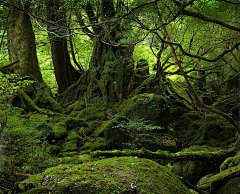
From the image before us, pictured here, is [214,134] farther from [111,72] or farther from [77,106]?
[77,106]

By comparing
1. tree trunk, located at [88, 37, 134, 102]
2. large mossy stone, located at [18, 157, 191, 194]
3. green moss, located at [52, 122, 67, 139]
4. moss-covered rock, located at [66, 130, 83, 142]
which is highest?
tree trunk, located at [88, 37, 134, 102]

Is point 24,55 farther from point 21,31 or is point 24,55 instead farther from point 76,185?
point 76,185

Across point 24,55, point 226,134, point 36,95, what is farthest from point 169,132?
point 24,55

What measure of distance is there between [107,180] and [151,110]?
16.5 feet

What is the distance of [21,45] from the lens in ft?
29.8

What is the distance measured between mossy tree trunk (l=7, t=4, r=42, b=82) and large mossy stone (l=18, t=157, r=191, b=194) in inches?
304

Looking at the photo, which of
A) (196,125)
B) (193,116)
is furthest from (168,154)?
(193,116)

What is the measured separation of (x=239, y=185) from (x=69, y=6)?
7.11m

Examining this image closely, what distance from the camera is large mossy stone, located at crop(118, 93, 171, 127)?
6.88 metres

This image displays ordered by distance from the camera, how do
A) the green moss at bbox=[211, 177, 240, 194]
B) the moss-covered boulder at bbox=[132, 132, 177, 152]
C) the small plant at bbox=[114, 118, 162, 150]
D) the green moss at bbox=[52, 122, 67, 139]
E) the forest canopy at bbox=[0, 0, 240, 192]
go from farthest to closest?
the green moss at bbox=[52, 122, 67, 139], the moss-covered boulder at bbox=[132, 132, 177, 152], the forest canopy at bbox=[0, 0, 240, 192], the small plant at bbox=[114, 118, 162, 150], the green moss at bbox=[211, 177, 240, 194]

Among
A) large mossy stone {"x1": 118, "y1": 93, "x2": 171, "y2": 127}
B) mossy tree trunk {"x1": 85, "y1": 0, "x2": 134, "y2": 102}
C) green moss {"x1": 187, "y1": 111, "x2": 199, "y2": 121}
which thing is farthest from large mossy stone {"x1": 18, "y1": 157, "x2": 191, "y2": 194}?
mossy tree trunk {"x1": 85, "y1": 0, "x2": 134, "y2": 102}

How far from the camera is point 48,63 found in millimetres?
15938

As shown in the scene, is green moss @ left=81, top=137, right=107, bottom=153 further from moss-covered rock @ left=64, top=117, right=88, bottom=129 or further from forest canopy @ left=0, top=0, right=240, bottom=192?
moss-covered rock @ left=64, top=117, right=88, bottom=129

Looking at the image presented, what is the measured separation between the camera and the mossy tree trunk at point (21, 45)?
891cm
